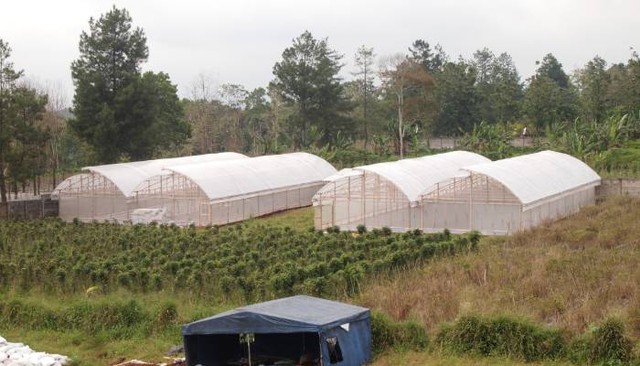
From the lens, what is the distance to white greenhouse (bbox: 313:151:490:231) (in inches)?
1111

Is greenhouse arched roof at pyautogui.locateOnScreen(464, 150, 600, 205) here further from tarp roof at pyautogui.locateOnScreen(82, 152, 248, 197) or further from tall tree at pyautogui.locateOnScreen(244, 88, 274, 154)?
tall tree at pyautogui.locateOnScreen(244, 88, 274, 154)

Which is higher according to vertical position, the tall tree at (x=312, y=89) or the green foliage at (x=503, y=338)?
the tall tree at (x=312, y=89)

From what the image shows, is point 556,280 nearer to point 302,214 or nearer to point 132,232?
point 132,232

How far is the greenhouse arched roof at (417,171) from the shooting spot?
28.4 m

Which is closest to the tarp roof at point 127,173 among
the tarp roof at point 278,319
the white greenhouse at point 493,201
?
the white greenhouse at point 493,201

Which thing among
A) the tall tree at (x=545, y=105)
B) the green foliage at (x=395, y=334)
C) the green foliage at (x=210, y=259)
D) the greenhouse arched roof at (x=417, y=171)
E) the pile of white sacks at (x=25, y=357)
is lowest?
the pile of white sacks at (x=25, y=357)

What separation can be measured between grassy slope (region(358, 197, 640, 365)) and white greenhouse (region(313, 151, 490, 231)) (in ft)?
19.2

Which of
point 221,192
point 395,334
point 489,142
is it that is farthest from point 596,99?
point 395,334

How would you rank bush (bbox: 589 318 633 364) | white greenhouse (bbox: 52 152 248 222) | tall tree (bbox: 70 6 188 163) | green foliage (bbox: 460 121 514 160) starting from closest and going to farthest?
bush (bbox: 589 318 633 364) < white greenhouse (bbox: 52 152 248 222) < tall tree (bbox: 70 6 188 163) < green foliage (bbox: 460 121 514 160)

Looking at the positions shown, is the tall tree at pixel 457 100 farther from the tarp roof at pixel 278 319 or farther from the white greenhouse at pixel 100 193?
the tarp roof at pixel 278 319

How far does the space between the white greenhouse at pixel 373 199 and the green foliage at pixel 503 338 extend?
14.4 m

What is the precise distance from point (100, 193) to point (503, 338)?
23912 millimetres

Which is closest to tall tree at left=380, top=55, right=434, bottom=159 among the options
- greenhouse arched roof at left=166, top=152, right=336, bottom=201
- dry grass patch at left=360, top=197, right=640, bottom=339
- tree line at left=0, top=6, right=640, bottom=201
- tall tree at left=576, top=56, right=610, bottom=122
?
tree line at left=0, top=6, right=640, bottom=201

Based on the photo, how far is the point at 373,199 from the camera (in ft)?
94.8
